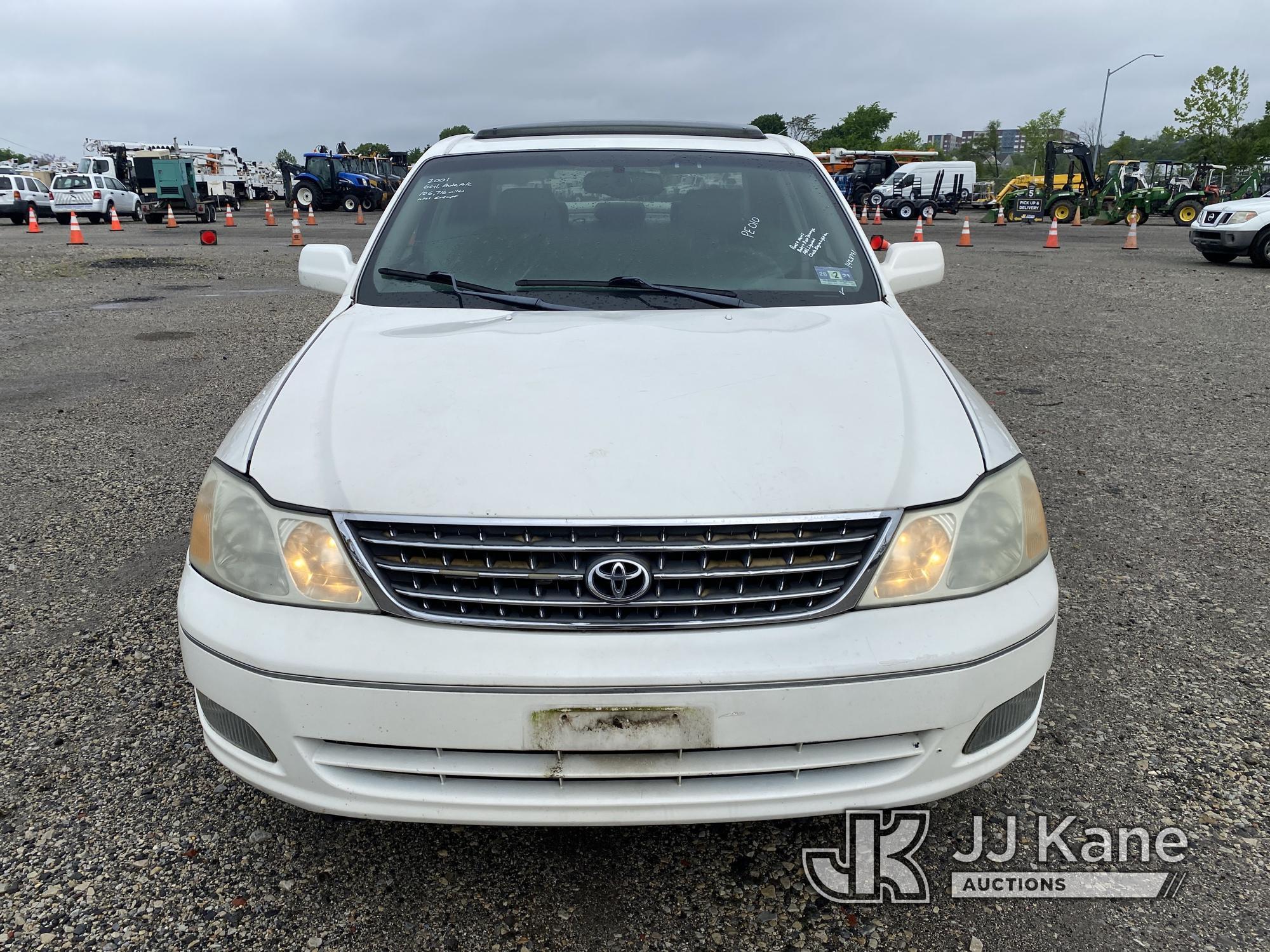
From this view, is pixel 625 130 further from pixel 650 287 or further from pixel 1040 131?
pixel 1040 131

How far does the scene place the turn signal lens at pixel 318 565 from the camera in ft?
5.94

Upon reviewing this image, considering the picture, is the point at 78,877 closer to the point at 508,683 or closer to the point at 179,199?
the point at 508,683

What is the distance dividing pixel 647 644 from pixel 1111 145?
11689 centimetres

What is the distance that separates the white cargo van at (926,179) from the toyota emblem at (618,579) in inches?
1518

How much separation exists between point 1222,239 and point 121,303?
15672mm

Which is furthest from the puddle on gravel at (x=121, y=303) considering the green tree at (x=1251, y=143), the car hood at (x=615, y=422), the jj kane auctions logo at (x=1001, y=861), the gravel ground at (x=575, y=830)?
the green tree at (x=1251, y=143)

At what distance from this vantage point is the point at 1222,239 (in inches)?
575

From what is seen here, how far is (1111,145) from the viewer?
100438mm

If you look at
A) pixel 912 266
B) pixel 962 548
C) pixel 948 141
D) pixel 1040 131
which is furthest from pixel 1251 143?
pixel 948 141

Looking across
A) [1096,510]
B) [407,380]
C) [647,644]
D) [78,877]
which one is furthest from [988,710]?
[1096,510]

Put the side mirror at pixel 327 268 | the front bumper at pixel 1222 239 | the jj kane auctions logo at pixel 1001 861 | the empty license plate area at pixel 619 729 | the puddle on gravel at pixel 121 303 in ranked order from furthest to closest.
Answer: the front bumper at pixel 1222 239 → the puddle on gravel at pixel 121 303 → the side mirror at pixel 327 268 → the jj kane auctions logo at pixel 1001 861 → the empty license plate area at pixel 619 729

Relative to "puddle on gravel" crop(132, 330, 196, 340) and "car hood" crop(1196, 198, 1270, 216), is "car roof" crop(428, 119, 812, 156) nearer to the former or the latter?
"puddle on gravel" crop(132, 330, 196, 340)

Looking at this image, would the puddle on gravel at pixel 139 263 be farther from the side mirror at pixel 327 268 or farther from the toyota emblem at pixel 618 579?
the toyota emblem at pixel 618 579

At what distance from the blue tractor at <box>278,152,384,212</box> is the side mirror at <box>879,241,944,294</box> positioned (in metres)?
34.6
